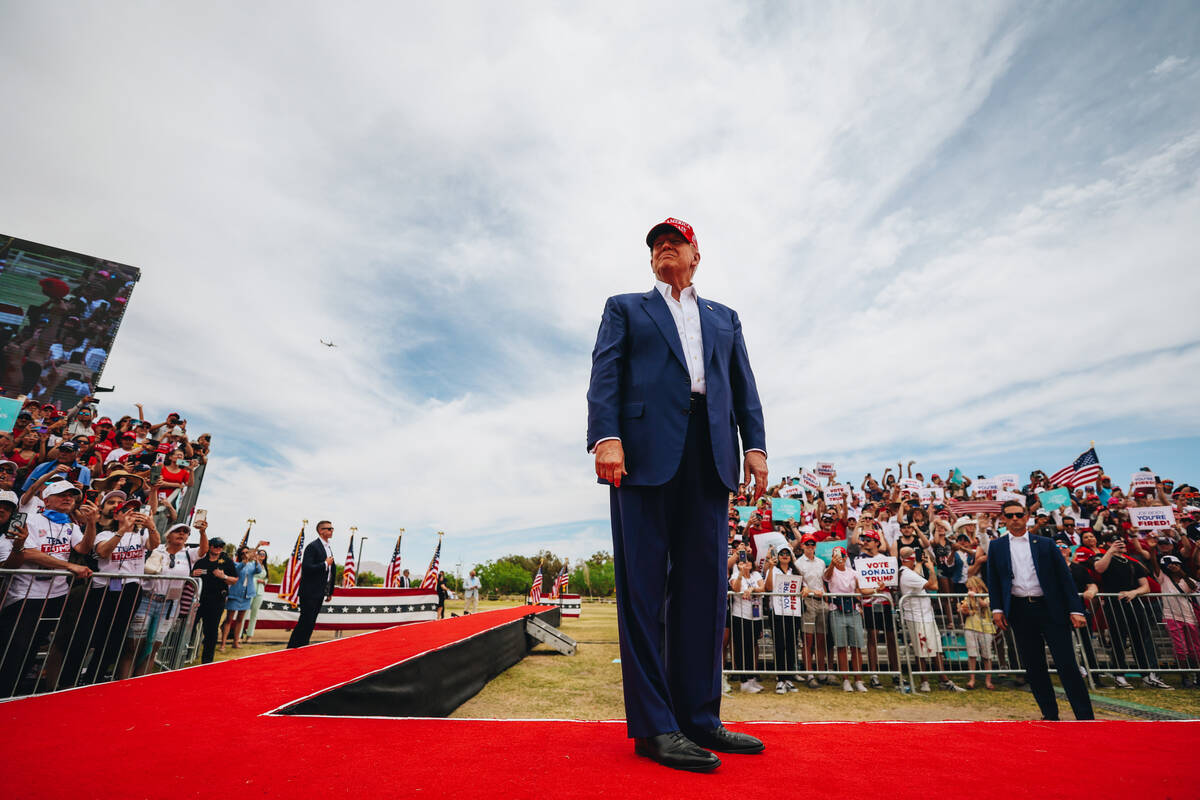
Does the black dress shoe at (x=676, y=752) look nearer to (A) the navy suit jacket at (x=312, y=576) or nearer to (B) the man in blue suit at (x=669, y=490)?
(B) the man in blue suit at (x=669, y=490)

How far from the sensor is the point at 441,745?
186 cm

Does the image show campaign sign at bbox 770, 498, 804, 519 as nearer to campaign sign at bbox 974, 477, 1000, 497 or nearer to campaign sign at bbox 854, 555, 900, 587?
campaign sign at bbox 854, 555, 900, 587

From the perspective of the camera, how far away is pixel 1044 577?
14.9 feet

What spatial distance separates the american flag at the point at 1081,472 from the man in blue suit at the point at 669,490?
1306 cm

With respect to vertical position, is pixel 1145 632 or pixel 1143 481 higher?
pixel 1143 481

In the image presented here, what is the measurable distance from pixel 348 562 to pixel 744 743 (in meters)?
17.4

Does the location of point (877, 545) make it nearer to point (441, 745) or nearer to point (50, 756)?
point (441, 745)

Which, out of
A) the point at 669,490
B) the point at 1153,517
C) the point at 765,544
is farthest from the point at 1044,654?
the point at 1153,517

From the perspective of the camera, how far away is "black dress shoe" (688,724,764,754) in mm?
1889

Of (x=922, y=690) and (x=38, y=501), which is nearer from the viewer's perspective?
(x=38, y=501)

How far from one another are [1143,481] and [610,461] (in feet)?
46.1

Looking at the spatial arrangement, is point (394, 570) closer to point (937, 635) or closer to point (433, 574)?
point (433, 574)

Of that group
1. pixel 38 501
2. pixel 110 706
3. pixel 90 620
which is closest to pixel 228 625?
pixel 38 501

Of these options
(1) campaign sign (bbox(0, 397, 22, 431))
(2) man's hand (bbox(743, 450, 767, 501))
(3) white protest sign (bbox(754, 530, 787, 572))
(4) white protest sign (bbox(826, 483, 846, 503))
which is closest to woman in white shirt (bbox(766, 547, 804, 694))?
(3) white protest sign (bbox(754, 530, 787, 572))
